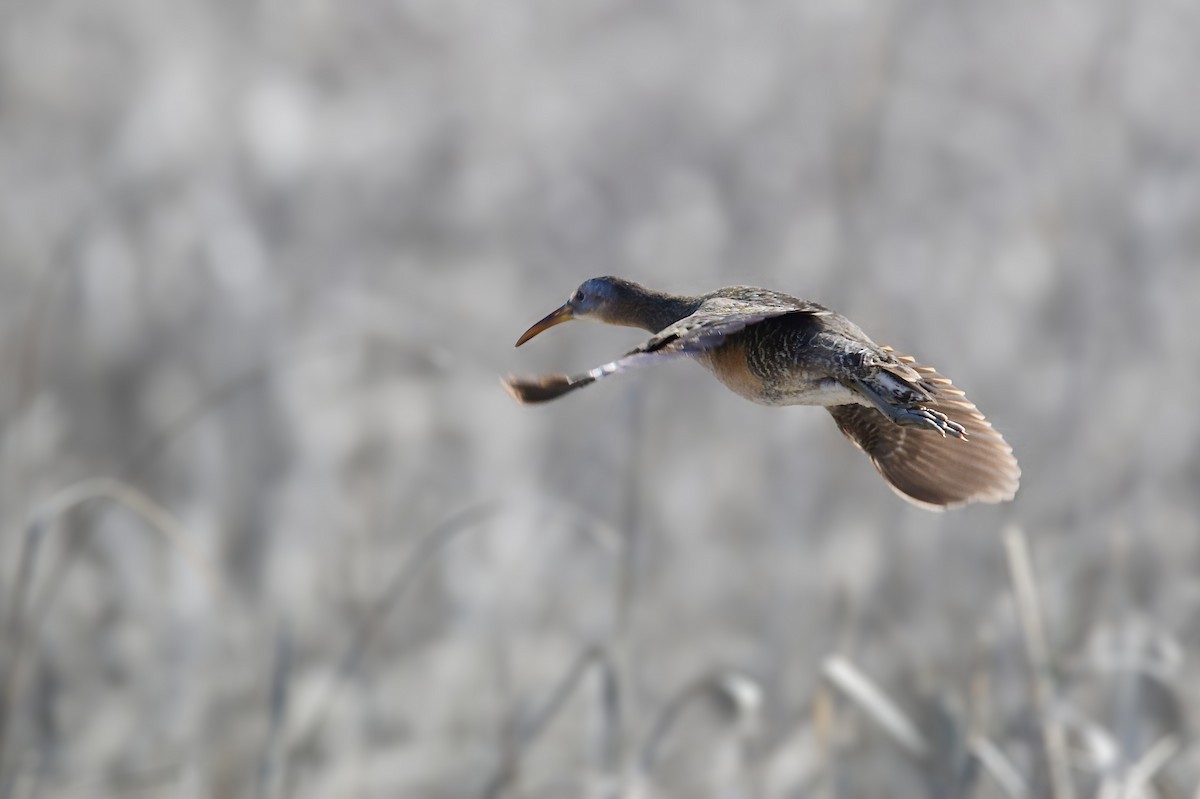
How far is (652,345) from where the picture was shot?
16cm

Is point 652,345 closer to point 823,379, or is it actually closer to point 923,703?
point 823,379

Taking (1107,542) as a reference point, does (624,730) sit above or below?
below

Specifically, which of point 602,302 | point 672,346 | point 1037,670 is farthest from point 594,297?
point 1037,670

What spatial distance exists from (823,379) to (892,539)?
91cm

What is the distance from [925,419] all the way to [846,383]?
0.08 ft

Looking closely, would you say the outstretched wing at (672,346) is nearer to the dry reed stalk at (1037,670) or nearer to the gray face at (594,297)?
the gray face at (594,297)

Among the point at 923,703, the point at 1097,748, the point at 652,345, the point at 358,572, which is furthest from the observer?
the point at 923,703

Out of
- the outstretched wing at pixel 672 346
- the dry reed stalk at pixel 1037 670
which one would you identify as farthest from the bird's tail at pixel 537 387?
the dry reed stalk at pixel 1037 670

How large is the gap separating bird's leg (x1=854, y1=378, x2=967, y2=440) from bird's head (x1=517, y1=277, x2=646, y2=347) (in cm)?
7

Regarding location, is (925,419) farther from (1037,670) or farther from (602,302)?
(1037,670)

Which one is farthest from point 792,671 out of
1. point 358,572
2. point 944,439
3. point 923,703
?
point 944,439

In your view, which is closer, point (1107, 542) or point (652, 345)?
point (652, 345)

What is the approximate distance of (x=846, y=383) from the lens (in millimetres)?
203

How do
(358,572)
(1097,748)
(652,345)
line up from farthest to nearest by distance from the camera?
1. (358,572)
2. (1097,748)
3. (652,345)
